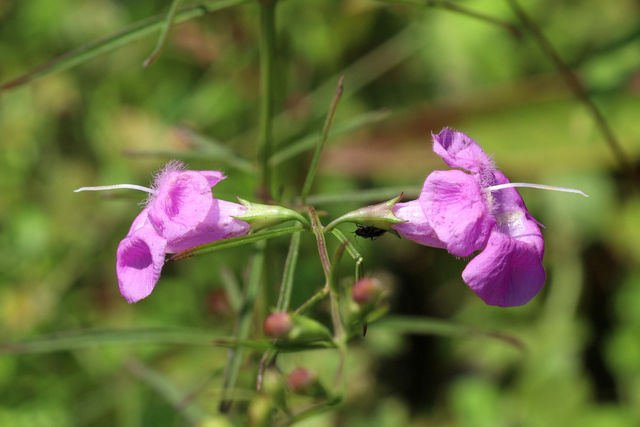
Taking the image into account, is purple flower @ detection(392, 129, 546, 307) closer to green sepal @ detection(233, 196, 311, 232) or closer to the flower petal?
the flower petal

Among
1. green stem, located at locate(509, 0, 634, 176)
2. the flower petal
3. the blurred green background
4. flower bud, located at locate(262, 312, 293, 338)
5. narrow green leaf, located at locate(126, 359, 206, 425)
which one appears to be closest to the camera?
flower bud, located at locate(262, 312, 293, 338)

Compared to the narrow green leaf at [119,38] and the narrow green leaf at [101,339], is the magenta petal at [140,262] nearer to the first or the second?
the narrow green leaf at [101,339]

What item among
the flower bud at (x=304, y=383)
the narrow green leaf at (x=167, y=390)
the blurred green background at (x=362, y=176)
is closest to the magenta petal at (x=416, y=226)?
the flower bud at (x=304, y=383)

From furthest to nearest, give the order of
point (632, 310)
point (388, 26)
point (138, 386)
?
point (388, 26)
point (632, 310)
point (138, 386)

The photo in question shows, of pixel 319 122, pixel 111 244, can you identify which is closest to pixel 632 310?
pixel 319 122

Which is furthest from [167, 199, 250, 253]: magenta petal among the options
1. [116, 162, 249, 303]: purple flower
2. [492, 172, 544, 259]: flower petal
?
[492, 172, 544, 259]: flower petal

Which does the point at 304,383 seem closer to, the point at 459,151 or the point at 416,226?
the point at 416,226

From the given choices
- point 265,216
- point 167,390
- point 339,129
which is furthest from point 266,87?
point 167,390

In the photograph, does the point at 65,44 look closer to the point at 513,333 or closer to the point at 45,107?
the point at 45,107
